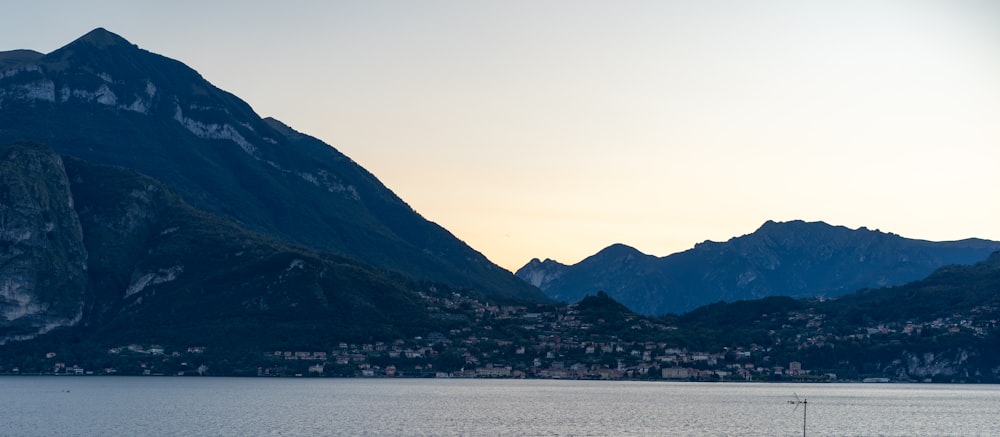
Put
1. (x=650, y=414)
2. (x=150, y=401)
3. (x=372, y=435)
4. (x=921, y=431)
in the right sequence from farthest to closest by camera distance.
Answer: (x=150, y=401) < (x=650, y=414) < (x=921, y=431) < (x=372, y=435)

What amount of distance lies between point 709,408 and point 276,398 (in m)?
Result: 65.9

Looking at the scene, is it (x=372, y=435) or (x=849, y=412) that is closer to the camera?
(x=372, y=435)

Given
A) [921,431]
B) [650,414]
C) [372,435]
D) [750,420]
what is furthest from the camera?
[650,414]

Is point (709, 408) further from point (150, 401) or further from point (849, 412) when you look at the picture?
point (150, 401)

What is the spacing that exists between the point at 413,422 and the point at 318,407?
28.0 metres

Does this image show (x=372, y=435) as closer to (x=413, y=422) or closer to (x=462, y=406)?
(x=413, y=422)

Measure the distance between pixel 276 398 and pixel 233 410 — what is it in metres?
29.6

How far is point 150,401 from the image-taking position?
587 ft

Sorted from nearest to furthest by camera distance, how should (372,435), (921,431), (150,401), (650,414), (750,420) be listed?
(372,435) → (921,431) → (750,420) → (650,414) → (150,401)

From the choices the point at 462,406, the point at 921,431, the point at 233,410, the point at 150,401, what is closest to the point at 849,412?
the point at 921,431

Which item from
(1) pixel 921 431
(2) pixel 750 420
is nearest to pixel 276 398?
(2) pixel 750 420

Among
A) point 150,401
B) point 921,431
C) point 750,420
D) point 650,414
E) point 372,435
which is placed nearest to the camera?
point 372,435

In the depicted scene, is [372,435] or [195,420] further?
[195,420]

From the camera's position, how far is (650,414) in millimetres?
166625
